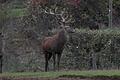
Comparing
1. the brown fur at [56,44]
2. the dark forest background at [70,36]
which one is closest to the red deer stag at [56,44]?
the brown fur at [56,44]

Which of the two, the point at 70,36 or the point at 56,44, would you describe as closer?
the point at 56,44

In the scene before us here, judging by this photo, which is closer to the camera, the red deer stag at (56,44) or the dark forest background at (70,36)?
the red deer stag at (56,44)

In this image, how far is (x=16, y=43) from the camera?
28.1 metres

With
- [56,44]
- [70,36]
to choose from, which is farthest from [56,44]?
[70,36]

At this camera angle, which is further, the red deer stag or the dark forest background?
the dark forest background

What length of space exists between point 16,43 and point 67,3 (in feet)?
21.4

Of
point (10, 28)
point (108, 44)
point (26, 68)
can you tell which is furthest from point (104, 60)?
point (10, 28)

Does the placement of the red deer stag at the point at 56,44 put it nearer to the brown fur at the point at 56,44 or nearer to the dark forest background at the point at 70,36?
the brown fur at the point at 56,44

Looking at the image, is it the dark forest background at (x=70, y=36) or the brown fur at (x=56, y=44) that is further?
the dark forest background at (x=70, y=36)

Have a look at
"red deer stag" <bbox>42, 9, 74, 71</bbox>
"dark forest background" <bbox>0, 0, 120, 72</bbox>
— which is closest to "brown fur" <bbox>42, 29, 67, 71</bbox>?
"red deer stag" <bbox>42, 9, 74, 71</bbox>

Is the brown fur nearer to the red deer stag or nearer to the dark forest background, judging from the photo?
the red deer stag

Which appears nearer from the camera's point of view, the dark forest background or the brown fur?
the brown fur

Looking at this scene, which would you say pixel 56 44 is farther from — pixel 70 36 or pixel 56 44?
pixel 70 36

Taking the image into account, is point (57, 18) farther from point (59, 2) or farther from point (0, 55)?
point (0, 55)
